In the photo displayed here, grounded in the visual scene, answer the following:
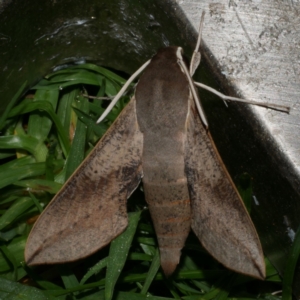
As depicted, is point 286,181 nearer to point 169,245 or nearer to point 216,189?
point 216,189

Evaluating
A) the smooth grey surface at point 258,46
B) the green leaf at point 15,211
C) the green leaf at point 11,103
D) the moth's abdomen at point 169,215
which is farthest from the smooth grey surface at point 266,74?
the green leaf at point 15,211

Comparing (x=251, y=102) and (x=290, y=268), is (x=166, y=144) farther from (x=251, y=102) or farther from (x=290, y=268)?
(x=290, y=268)

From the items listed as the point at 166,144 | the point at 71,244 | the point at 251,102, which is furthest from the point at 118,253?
the point at 251,102

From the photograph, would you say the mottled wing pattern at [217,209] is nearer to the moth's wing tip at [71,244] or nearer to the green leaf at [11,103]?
the moth's wing tip at [71,244]

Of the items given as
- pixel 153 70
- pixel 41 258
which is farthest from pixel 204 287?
pixel 153 70

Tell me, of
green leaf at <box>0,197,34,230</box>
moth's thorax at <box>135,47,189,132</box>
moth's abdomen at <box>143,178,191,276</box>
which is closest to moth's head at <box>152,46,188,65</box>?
moth's thorax at <box>135,47,189,132</box>

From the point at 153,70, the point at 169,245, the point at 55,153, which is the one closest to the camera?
the point at 153,70
